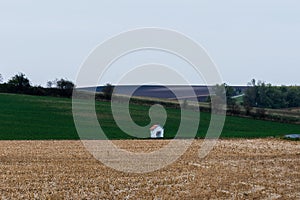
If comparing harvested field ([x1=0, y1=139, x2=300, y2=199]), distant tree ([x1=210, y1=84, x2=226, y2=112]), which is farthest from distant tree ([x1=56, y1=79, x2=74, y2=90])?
harvested field ([x1=0, y1=139, x2=300, y2=199])

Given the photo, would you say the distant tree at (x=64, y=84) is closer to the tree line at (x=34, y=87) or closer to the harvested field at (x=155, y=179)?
the tree line at (x=34, y=87)

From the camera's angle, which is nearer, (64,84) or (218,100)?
(218,100)

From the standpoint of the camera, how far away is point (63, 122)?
175 feet

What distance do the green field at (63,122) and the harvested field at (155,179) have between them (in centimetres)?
1983

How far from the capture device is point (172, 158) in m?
24.5

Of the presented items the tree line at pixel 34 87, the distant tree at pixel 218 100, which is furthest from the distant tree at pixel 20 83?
the distant tree at pixel 218 100

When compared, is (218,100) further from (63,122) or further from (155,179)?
(155,179)

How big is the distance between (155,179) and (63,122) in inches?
1464

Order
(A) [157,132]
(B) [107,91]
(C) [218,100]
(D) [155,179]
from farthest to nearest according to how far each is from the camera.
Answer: (B) [107,91], (C) [218,100], (A) [157,132], (D) [155,179]

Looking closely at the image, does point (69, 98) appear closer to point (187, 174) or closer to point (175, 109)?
point (175, 109)

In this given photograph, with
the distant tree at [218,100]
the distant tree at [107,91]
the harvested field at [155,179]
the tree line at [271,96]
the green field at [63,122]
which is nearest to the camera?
the harvested field at [155,179]

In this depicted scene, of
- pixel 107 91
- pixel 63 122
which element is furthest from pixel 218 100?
pixel 63 122

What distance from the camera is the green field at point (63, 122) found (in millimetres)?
45281

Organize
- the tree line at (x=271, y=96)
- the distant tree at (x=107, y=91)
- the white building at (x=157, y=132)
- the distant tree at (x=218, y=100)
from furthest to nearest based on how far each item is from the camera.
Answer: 1. the tree line at (x=271, y=96)
2. the distant tree at (x=107, y=91)
3. the distant tree at (x=218, y=100)
4. the white building at (x=157, y=132)
